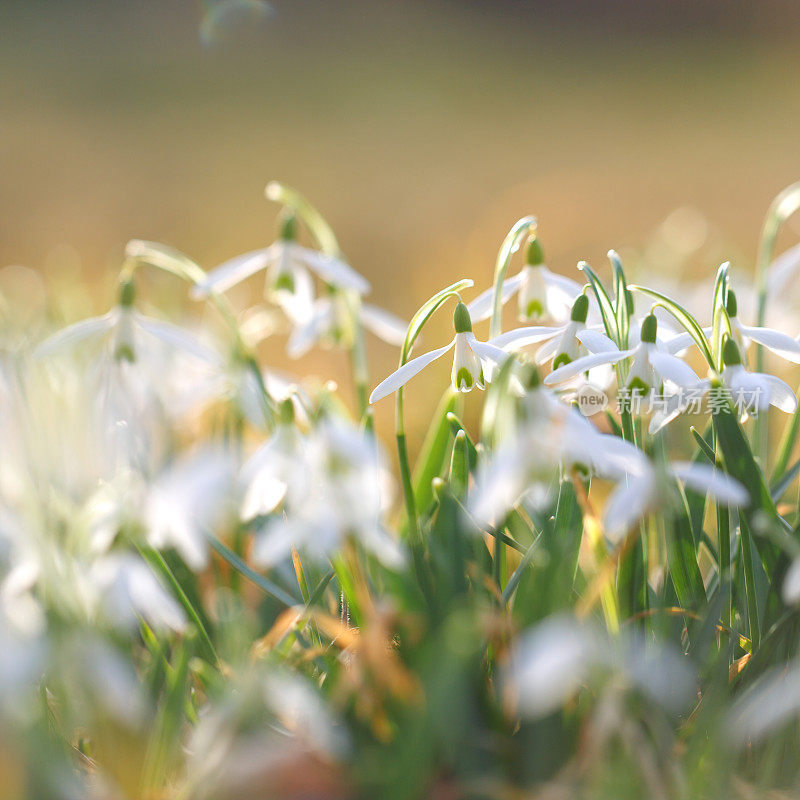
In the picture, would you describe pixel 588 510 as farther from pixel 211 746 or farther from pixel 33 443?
pixel 33 443

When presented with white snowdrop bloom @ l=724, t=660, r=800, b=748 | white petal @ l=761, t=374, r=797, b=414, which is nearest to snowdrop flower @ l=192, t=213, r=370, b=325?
white petal @ l=761, t=374, r=797, b=414

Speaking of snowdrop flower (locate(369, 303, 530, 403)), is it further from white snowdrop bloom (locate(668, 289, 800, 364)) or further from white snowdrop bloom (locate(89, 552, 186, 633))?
white snowdrop bloom (locate(89, 552, 186, 633))

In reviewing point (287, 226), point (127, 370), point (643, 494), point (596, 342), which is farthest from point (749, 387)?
point (127, 370)

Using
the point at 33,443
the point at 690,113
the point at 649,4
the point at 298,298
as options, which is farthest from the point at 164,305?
the point at 649,4

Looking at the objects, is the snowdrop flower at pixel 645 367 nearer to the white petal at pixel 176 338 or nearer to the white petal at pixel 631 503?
the white petal at pixel 631 503

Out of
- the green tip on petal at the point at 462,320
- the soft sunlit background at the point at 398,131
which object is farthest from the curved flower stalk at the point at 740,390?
the soft sunlit background at the point at 398,131
